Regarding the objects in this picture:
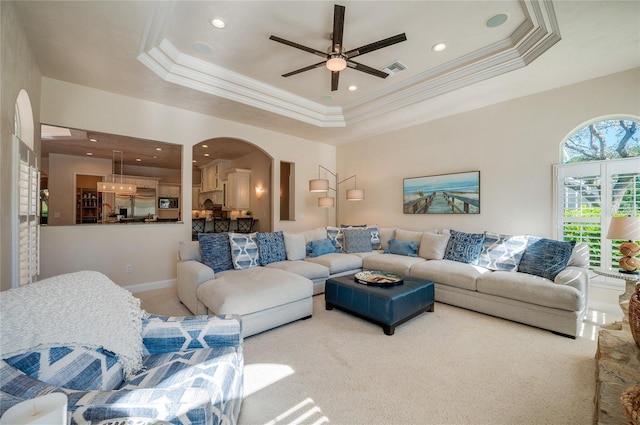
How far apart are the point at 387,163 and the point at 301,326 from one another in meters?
3.99

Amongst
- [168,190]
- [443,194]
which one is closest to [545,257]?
[443,194]

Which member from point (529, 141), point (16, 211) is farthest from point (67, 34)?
point (529, 141)

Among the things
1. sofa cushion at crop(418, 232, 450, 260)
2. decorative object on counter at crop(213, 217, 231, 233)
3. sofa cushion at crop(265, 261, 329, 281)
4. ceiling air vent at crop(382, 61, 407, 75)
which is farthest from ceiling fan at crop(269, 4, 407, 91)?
decorative object on counter at crop(213, 217, 231, 233)

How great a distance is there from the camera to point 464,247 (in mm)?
3998

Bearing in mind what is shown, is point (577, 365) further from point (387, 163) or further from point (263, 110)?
point (263, 110)

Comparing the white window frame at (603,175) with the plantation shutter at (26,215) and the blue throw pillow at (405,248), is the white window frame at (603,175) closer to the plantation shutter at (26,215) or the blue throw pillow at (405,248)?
the blue throw pillow at (405,248)

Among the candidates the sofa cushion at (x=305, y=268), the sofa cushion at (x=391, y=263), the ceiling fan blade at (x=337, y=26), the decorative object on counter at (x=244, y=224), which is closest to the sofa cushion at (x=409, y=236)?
the sofa cushion at (x=391, y=263)

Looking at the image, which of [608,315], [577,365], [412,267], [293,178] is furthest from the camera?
[293,178]

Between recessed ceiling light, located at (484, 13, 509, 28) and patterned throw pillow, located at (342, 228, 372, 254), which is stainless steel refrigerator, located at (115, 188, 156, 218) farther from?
recessed ceiling light, located at (484, 13, 509, 28)

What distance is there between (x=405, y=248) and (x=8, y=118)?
4.80 m

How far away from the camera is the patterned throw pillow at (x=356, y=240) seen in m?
4.94

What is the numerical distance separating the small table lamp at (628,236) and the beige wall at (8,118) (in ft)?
17.7

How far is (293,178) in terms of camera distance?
6188 mm

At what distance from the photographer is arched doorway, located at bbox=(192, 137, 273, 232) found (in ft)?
23.7
